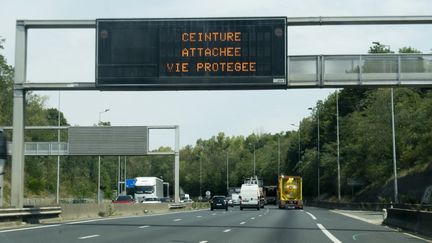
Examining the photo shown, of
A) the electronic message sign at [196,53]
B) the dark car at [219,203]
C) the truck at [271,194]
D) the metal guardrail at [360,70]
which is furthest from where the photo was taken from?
the truck at [271,194]

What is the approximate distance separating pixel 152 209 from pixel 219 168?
367ft

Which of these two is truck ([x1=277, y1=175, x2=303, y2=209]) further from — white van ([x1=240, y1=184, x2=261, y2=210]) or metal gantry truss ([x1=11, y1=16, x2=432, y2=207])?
metal gantry truss ([x1=11, y1=16, x2=432, y2=207])

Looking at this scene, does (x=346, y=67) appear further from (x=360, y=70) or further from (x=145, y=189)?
(x=145, y=189)

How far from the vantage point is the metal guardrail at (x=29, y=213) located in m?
27.8

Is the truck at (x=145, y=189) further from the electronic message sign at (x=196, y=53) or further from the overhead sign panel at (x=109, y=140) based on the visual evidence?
the electronic message sign at (x=196, y=53)

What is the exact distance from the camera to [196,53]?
28609 millimetres

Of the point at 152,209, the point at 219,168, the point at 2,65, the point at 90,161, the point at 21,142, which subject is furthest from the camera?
the point at 219,168

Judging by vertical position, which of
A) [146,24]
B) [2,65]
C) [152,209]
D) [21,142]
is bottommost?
[152,209]

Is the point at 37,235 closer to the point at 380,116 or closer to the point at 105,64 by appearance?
the point at 105,64

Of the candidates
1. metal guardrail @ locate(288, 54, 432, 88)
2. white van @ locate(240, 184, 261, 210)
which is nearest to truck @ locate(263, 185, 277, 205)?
white van @ locate(240, 184, 261, 210)

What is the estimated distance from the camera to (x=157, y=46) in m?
29.0

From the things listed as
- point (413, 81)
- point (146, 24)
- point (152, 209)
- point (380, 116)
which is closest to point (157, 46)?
point (146, 24)

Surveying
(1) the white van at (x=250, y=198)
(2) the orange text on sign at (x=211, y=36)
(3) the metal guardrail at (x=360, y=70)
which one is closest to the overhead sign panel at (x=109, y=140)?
(1) the white van at (x=250, y=198)

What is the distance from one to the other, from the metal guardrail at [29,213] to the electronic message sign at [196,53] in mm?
6967
